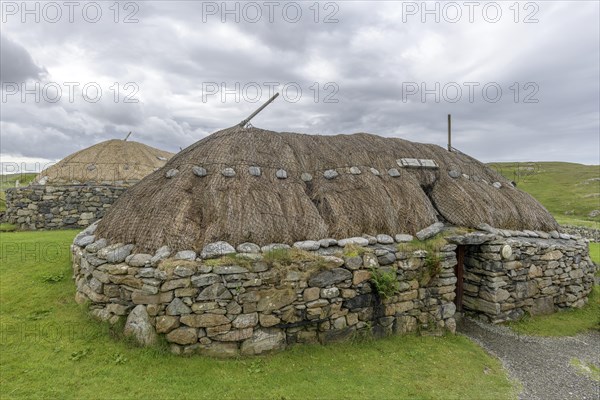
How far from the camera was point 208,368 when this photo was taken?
6.88 metres

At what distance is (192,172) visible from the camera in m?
9.80

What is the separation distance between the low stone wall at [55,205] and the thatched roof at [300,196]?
35.6ft

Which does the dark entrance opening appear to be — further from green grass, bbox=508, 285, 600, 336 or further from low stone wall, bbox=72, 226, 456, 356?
low stone wall, bbox=72, 226, 456, 356

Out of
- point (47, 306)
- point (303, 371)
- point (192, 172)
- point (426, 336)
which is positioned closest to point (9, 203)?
point (47, 306)

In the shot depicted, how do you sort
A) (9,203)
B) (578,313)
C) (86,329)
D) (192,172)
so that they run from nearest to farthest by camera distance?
(86,329)
(192,172)
(578,313)
(9,203)

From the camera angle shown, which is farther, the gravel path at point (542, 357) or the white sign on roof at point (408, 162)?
the white sign on roof at point (408, 162)

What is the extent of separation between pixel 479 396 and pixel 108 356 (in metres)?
7.76

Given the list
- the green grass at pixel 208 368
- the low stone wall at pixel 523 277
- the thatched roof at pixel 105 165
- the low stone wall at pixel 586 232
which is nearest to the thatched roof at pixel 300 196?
the low stone wall at pixel 523 277

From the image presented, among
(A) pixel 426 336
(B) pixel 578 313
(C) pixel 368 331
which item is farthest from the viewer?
(B) pixel 578 313

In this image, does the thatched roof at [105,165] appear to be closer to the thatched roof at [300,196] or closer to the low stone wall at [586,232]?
the thatched roof at [300,196]

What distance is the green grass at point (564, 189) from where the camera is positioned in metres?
49.2

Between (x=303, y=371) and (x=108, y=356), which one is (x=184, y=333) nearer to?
(x=108, y=356)

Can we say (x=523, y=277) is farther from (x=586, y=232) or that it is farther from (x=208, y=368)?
(x=586, y=232)

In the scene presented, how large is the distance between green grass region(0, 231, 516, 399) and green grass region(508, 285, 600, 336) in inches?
103
